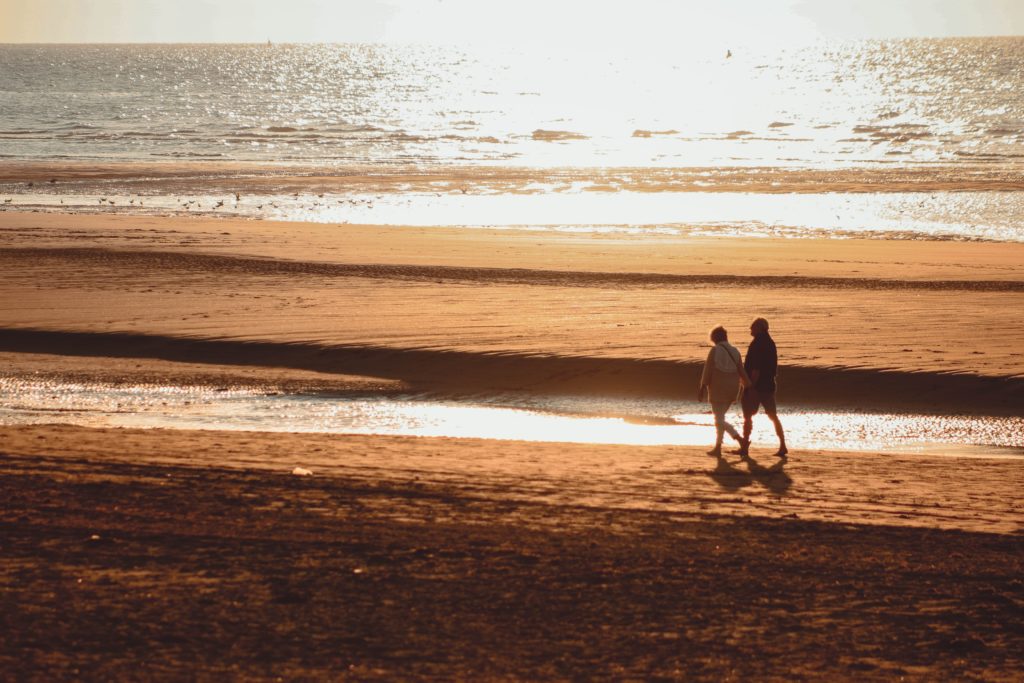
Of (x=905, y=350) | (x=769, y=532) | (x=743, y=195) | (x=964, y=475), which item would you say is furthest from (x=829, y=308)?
(x=743, y=195)

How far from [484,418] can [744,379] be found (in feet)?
11.2

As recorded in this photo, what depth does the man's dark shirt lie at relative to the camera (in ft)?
34.3

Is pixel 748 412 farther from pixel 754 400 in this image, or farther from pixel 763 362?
pixel 763 362

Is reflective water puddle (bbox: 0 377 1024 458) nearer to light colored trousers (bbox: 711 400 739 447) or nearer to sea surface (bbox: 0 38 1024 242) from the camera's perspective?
light colored trousers (bbox: 711 400 739 447)

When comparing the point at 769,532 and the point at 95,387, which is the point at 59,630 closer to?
the point at 769,532

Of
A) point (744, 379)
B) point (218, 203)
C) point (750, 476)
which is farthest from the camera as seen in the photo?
point (218, 203)

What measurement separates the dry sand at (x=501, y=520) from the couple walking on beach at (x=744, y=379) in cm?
31

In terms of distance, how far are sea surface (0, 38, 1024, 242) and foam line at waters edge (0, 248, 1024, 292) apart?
28.0ft

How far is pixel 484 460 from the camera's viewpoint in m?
10.1

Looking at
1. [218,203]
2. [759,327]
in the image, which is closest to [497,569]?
[759,327]

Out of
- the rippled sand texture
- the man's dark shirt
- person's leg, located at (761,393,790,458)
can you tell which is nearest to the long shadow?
person's leg, located at (761,393,790,458)

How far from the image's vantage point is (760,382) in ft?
34.5

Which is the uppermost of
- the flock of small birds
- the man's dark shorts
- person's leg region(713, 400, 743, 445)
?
the flock of small birds

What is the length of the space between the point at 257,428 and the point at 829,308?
9.10 meters
